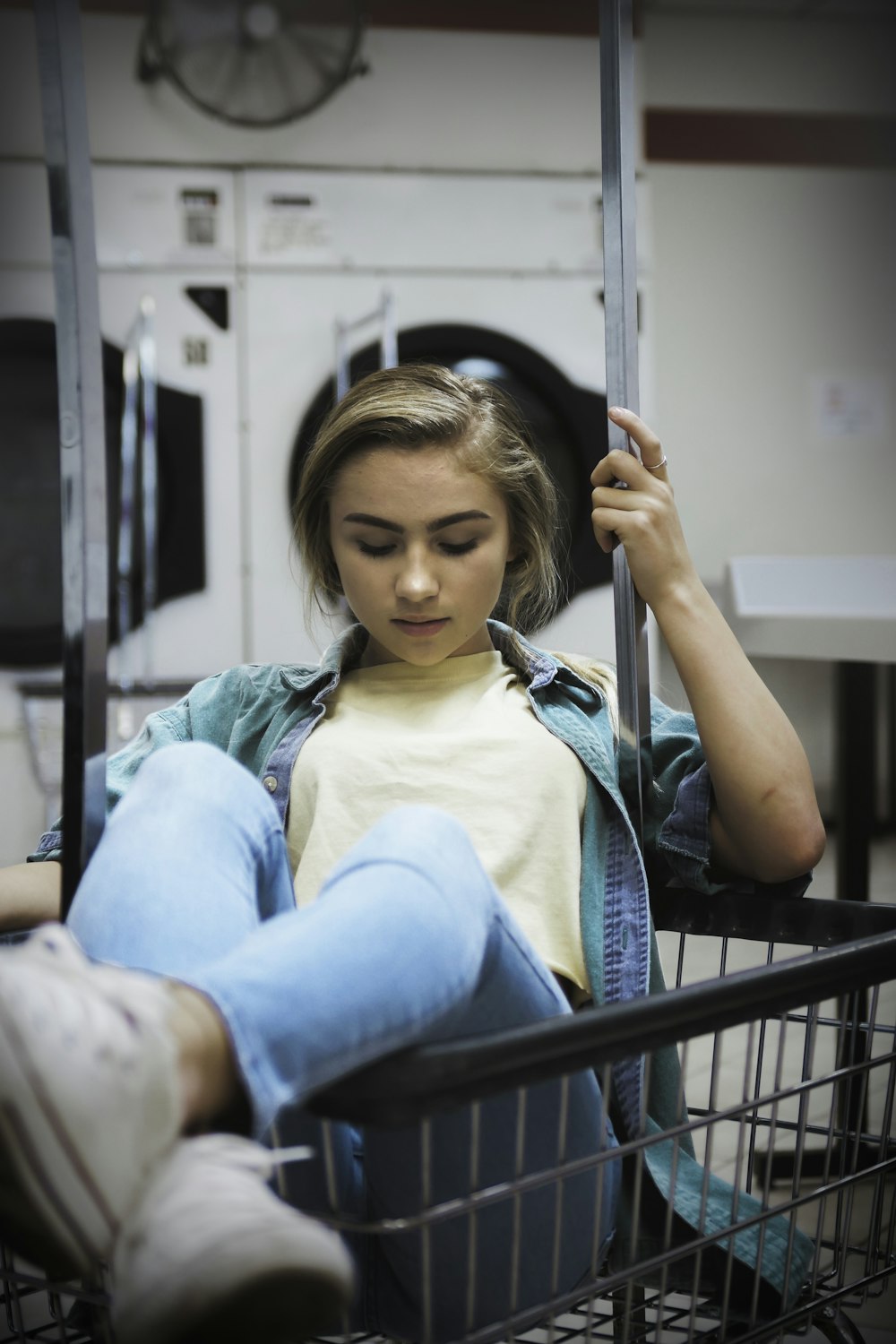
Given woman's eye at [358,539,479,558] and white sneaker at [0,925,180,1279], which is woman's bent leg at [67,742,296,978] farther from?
woman's eye at [358,539,479,558]

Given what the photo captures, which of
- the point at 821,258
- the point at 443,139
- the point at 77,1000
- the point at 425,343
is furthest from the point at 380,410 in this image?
the point at 821,258

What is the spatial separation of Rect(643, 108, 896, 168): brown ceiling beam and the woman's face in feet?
10.3

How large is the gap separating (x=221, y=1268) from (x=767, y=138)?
407 cm

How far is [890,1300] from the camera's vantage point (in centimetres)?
128

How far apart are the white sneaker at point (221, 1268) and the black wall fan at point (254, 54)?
10.3 ft

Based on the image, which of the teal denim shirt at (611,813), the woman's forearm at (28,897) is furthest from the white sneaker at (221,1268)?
the woman's forearm at (28,897)

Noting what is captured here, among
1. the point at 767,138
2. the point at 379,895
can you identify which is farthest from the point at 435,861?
the point at 767,138

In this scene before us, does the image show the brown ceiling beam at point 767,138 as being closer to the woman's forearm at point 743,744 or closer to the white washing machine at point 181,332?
the white washing machine at point 181,332

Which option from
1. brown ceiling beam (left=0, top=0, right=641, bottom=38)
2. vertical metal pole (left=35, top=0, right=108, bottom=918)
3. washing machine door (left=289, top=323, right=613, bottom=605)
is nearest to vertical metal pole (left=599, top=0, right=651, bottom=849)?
vertical metal pole (left=35, top=0, right=108, bottom=918)

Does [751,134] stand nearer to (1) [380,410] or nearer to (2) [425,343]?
(2) [425,343]

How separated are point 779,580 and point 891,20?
1995mm

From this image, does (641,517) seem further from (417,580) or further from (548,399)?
(548,399)

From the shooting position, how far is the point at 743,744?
3.23ft

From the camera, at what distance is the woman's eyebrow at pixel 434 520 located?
108cm
